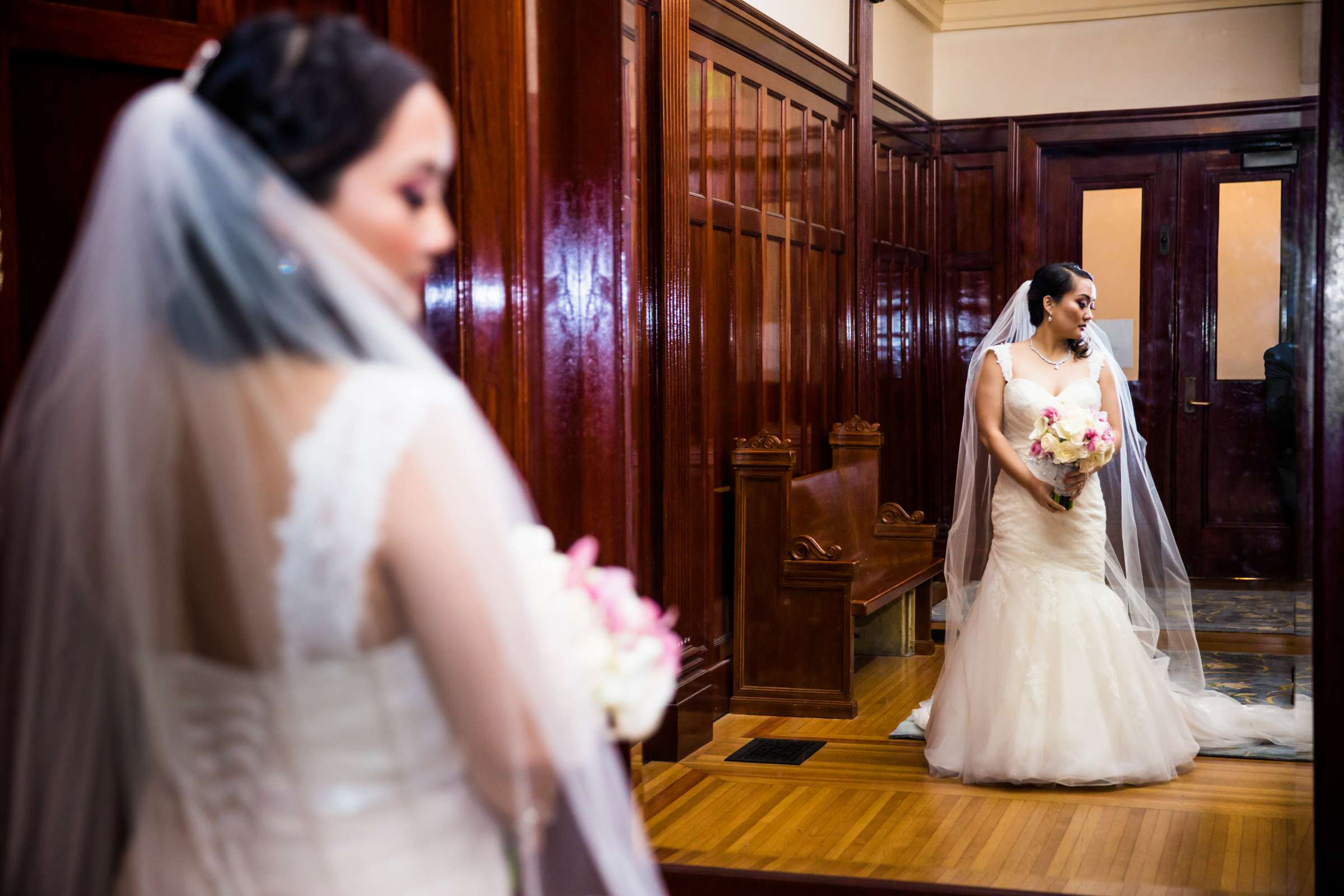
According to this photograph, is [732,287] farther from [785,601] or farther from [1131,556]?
[1131,556]

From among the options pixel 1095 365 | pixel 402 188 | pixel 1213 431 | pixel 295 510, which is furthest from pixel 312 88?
pixel 1213 431

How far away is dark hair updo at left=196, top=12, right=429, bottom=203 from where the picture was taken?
4.18 feet

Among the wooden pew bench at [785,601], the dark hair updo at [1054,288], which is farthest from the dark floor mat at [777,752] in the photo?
the dark hair updo at [1054,288]

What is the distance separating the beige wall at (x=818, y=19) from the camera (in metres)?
6.37

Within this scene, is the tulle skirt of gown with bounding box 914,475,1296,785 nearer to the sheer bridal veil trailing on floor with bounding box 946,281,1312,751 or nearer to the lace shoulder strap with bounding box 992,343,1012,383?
the sheer bridal veil trailing on floor with bounding box 946,281,1312,751

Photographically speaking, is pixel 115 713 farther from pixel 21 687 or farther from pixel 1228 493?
pixel 1228 493

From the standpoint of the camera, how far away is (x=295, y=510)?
1255mm

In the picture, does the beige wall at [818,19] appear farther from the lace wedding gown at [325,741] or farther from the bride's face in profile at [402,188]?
the lace wedding gown at [325,741]

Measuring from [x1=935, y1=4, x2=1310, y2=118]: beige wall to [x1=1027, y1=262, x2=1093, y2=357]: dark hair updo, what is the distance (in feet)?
10.7

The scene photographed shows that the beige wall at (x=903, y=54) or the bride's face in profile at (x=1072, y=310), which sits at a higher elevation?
the beige wall at (x=903, y=54)

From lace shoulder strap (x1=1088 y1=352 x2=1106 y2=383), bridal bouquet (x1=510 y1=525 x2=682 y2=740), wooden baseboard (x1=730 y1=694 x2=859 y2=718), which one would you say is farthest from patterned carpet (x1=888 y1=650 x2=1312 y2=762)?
bridal bouquet (x1=510 y1=525 x2=682 y2=740)

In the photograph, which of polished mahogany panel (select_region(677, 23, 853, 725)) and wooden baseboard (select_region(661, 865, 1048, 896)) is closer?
wooden baseboard (select_region(661, 865, 1048, 896))

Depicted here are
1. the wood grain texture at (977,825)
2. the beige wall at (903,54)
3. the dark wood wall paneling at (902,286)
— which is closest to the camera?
the wood grain texture at (977,825)

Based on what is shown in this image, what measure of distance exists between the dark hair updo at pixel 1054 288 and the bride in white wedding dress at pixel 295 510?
3.87 metres
